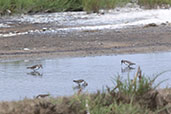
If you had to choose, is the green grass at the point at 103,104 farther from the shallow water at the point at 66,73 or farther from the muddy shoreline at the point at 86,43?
the muddy shoreline at the point at 86,43

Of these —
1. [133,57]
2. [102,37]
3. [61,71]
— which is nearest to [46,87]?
[61,71]

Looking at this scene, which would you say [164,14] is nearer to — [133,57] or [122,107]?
[133,57]

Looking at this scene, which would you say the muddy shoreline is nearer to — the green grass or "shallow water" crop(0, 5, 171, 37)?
"shallow water" crop(0, 5, 171, 37)

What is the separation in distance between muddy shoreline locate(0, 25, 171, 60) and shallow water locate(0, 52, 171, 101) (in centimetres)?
72

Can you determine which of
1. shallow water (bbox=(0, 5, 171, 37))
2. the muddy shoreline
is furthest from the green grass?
shallow water (bbox=(0, 5, 171, 37))

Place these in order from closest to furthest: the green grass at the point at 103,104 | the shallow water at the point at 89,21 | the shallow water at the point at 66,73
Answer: the green grass at the point at 103,104, the shallow water at the point at 66,73, the shallow water at the point at 89,21

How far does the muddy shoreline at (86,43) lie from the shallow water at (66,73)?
719mm

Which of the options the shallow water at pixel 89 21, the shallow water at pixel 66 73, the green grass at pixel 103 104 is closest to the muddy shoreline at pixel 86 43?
the shallow water at pixel 66 73

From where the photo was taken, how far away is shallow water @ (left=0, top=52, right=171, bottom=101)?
8.67 metres

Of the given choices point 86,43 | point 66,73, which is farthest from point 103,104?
point 86,43

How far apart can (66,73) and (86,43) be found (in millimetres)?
4345

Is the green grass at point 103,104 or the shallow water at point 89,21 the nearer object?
the green grass at point 103,104

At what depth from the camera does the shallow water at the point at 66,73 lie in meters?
8.67

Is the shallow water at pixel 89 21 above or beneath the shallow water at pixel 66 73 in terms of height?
above
